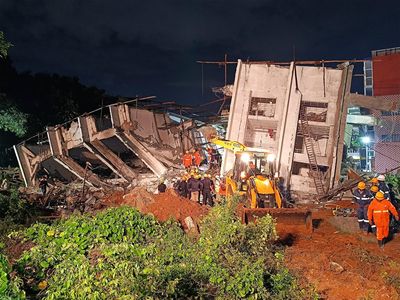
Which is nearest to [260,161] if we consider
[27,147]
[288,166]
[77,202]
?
[288,166]

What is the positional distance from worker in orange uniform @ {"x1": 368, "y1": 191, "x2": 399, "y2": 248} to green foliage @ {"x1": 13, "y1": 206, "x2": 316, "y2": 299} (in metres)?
3.73

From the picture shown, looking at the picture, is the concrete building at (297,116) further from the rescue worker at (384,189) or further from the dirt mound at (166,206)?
the rescue worker at (384,189)

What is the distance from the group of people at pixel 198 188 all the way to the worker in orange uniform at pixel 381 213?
235 inches

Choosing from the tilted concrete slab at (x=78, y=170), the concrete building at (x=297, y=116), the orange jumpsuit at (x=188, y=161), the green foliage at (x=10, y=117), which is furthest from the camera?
the orange jumpsuit at (x=188, y=161)

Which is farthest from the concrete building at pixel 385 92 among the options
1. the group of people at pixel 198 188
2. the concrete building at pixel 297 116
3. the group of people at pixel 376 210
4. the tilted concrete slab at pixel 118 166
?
the tilted concrete slab at pixel 118 166

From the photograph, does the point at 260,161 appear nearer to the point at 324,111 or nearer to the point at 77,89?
the point at 324,111

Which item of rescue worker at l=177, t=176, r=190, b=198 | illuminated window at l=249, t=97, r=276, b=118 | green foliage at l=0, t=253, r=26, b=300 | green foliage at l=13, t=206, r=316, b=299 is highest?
illuminated window at l=249, t=97, r=276, b=118

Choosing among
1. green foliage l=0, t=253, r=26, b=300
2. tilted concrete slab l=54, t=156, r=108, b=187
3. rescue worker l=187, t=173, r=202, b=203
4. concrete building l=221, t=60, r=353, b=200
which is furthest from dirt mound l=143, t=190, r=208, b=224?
tilted concrete slab l=54, t=156, r=108, b=187

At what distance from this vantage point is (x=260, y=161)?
1338 centimetres

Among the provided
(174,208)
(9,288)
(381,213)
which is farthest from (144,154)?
(9,288)

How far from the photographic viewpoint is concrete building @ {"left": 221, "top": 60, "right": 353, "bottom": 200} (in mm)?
17609

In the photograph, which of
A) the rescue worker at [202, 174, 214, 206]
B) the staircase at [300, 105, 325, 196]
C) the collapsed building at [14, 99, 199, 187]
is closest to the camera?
the rescue worker at [202, 174, 214, 206]

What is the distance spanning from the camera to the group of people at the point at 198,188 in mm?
13711

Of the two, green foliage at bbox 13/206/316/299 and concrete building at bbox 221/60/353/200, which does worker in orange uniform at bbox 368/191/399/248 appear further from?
concrete building at bbox 221/60/353/200
